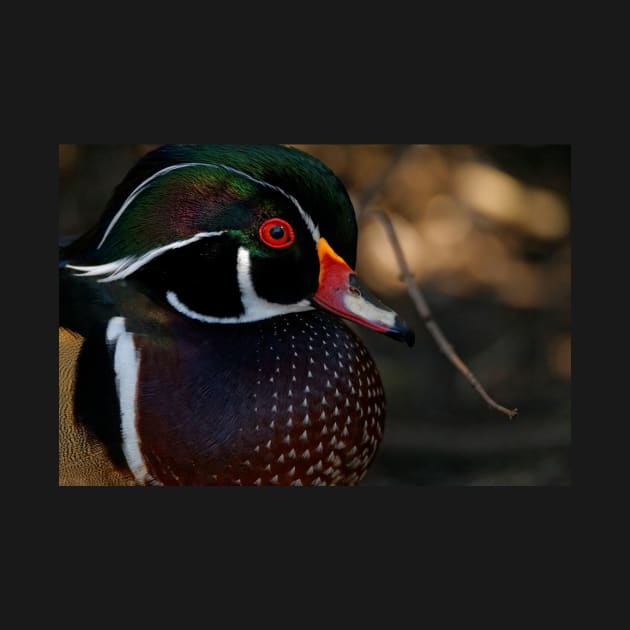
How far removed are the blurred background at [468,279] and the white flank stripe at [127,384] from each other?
0.34 meters

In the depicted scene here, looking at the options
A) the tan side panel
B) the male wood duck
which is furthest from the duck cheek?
the tan side panel

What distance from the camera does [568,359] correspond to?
1986 mm

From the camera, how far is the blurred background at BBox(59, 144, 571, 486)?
1.98m

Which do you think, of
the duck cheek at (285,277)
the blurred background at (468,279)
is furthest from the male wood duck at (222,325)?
the blurred background at (468,279)

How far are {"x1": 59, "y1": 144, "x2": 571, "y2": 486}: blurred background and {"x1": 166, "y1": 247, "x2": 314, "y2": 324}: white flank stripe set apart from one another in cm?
34

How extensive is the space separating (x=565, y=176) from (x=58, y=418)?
1.12 m

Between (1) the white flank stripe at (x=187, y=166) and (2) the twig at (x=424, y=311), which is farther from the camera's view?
(2) the twig at (x=424, y=311)

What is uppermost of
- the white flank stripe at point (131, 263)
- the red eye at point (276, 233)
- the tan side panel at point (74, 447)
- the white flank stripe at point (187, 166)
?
the white flank stripe at point (187, 166)

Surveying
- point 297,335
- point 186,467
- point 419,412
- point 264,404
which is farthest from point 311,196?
point 419,412

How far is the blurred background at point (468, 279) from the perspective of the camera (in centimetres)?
198

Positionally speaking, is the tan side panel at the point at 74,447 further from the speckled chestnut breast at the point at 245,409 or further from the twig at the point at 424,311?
the twig at the point at 424,311

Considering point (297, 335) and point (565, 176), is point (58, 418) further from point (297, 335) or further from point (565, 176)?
point (565, 176)

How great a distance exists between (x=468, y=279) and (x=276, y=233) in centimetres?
64

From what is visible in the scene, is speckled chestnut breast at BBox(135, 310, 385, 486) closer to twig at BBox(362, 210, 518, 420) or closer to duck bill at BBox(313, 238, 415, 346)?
duck bill at BBox(313, 238, 415, 346)
